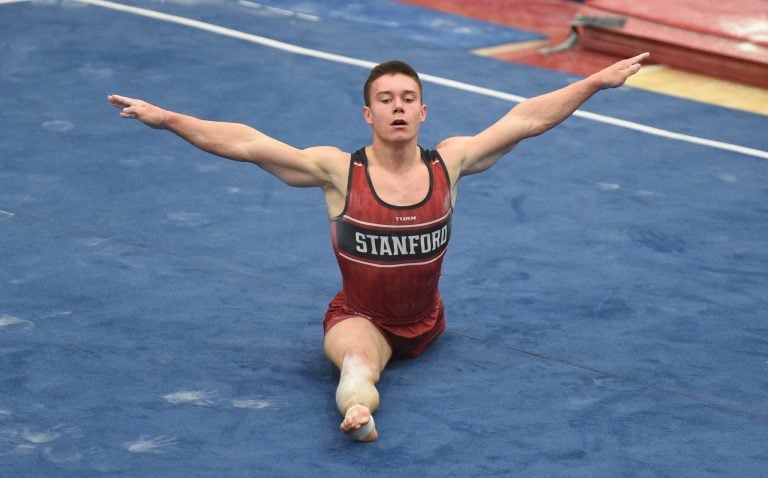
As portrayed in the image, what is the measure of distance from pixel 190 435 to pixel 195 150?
10.5ft

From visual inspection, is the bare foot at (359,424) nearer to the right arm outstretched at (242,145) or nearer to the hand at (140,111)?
the right arm outstretched at (242,145)

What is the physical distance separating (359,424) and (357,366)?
404mm

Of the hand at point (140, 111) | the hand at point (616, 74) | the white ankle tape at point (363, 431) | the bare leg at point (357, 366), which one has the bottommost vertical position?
the white ankle tape at point (363, 431)

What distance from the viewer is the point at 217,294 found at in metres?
5.66

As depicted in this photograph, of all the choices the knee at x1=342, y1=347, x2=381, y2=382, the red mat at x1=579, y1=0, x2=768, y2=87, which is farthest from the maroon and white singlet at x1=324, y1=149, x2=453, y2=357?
the red mat at x1=579, y1=0, x2=768, y2=87

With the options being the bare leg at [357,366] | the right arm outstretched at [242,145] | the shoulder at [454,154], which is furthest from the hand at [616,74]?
the bare leg at [357,366]

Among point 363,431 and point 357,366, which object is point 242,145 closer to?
point 357,366

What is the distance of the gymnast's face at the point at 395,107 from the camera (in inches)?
190

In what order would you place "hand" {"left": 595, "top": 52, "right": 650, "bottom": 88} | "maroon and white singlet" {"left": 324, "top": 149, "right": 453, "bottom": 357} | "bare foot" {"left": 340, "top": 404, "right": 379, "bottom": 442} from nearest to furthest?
1. "bare foot" {"left": 340, "top": 404, "right": 379, "bottom": 442}
2. "maroon and white singlet" {"left": 324, "top": 149, "right": 453, "bottom": 357}
3. "hand" {"left": 595, "top": 52, "right": 650, "bottom": 88}

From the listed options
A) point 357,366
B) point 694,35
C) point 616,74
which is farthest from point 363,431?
point 694,35

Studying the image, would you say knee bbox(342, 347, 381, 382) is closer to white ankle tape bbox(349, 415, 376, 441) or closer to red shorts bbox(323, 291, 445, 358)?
red shorts bbox(323, 291, 445, 358)

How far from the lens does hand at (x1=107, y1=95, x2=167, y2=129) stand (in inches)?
179

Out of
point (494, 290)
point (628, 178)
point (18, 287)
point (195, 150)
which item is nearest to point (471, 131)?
point (628, 178)

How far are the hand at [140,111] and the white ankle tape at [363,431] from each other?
1.30 m
